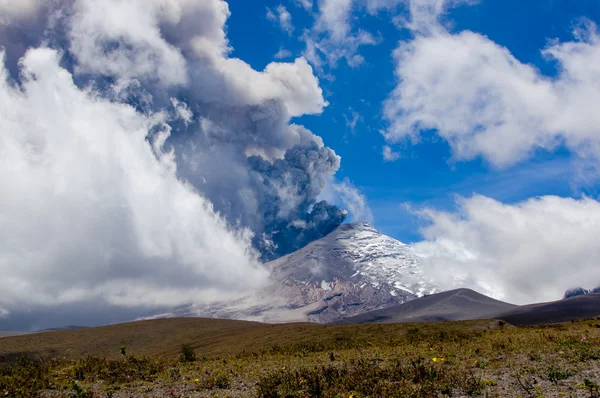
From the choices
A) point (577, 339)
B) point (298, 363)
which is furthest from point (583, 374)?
point (298, 363)

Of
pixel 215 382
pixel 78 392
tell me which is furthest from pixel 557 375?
pixel 78 392

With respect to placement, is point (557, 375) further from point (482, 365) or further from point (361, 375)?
point (361, 375)

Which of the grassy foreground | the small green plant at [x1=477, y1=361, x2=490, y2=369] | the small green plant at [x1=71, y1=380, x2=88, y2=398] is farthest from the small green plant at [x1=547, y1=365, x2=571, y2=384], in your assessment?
the small green plant at [x1=71, y1=380, x2=88, y2=398]

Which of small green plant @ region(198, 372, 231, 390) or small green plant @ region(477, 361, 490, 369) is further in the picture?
small green plant @ region(477, 361, 490, 369)

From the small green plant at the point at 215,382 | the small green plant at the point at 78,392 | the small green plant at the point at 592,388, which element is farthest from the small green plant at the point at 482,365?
the small green plant at the point at 78,392

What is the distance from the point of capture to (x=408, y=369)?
16.1 m

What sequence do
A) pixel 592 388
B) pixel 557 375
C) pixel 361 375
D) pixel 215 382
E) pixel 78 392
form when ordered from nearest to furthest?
pixel 592 388
pixel 557 375
pixel 78 392
pixel 361 375
pixel 215 382

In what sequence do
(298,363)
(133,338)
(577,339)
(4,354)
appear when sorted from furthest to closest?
1. (133,338)
2. (4,354)
3. (577,339)
4. (298,363)

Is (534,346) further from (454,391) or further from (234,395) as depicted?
(234,395)

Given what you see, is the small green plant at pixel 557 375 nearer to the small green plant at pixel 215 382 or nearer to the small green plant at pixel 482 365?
the small green plant at pixel 482 365

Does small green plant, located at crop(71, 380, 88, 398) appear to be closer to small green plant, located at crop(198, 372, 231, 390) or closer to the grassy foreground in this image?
the grassy foreground

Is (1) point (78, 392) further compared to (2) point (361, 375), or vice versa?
(2) point (361, 375)

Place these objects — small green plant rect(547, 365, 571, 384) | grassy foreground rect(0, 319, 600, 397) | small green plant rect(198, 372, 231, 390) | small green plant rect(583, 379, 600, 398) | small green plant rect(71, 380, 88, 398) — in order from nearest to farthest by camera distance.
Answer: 1. small green plant rect(583, 379, 600, 398)
2. grassy foreground rect(0, 319, 600, 397)
3. small green plant rect(547, 365, 571, 384)
4. small green plant rect(71, 380, 88, 398)
5. small green plant rect(198, 372, 231, 390)

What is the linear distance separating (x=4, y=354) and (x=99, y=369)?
179ft
